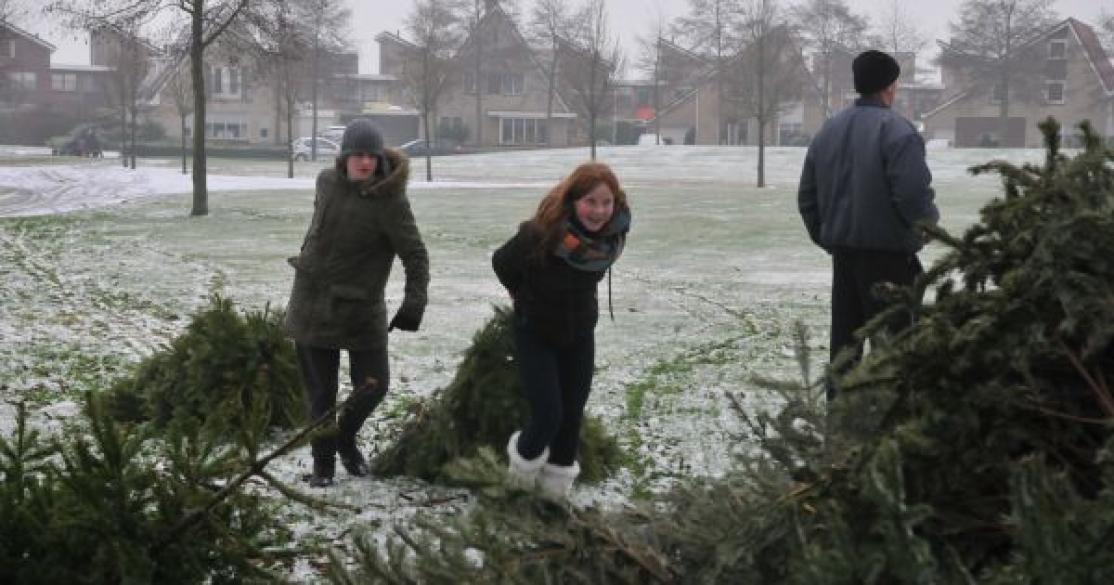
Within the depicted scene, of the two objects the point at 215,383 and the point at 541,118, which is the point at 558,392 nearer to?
the point at 215,383

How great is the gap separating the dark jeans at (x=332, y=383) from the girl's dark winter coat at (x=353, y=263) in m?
0.08

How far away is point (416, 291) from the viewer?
634 cm

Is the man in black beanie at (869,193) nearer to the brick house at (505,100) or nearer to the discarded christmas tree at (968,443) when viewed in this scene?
the discarded christmas tree at (968,443)

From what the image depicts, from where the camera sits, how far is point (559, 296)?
5594 mm

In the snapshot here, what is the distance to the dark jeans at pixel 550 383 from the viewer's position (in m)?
5.73

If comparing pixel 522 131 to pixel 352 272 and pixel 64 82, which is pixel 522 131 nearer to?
pixel 64 82

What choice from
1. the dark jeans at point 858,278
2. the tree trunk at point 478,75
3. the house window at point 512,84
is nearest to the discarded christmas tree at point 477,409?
the dark jeans at point 858,278

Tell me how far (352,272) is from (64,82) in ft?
335

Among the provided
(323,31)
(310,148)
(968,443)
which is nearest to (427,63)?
(323,31)

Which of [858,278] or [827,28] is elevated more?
[827,28]

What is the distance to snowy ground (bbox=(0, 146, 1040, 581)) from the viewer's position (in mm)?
7555

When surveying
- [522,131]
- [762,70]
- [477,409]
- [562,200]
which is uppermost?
[762,70]

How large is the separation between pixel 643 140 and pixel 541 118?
405 inches

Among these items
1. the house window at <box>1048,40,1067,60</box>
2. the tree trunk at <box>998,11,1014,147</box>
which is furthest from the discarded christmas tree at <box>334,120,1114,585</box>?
the house window at <box>1048,40,1067,60</box>
